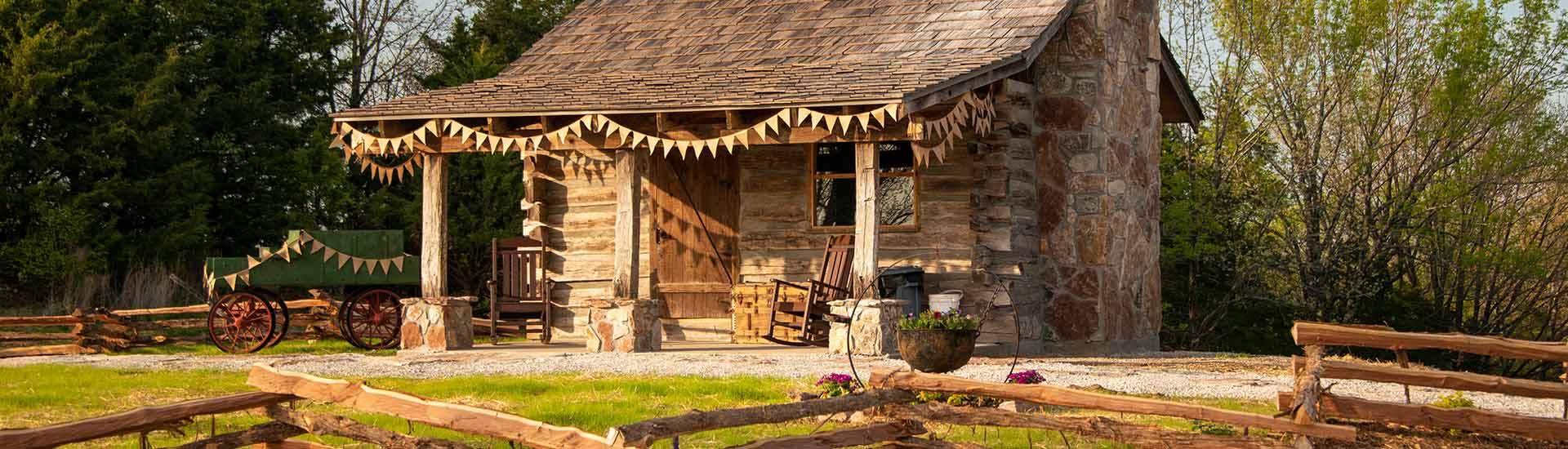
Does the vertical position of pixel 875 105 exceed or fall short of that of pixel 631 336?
it exceeds it

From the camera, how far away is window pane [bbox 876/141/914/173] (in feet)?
51.3

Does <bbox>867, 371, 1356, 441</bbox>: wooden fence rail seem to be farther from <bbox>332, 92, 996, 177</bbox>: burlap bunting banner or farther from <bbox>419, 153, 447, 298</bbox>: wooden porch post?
<bbox>419, 153, 447, 298</bbox>: wooden porch post

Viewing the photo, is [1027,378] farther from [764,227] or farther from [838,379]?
[764,227]

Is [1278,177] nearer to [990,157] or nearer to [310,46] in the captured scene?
[990,157]

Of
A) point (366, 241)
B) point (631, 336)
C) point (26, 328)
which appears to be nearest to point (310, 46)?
point (26, 328)

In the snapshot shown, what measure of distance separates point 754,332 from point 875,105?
3397mm

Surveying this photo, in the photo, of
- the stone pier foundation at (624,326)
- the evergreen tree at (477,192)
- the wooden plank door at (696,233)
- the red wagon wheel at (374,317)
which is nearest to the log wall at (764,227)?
the wooden plank door at (696,233)

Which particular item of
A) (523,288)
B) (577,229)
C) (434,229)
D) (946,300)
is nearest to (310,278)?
(434,229)

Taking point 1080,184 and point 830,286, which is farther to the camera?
point 1080,184

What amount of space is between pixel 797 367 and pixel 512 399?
2721 millimetres

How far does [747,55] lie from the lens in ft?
53.3

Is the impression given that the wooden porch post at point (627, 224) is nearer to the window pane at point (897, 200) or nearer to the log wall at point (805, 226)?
the log wall at point (805, 226)

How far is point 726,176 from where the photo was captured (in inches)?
648

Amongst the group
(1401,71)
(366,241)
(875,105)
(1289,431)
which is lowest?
(1289,431)
